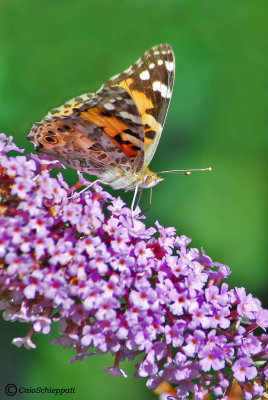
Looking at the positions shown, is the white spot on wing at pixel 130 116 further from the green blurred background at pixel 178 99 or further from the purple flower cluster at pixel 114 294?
the green blurred background at pixel 178 99

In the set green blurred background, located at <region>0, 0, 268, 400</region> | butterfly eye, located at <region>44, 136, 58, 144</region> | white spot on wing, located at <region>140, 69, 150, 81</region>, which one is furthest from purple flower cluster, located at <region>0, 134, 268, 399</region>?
green blurred background, located at <region>0, 0, 268, 400</region>

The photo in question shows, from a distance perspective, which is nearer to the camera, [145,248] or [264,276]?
[145,248]

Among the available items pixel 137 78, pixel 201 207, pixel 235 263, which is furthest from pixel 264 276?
pixel 137 78

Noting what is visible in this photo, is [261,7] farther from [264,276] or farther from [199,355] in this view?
[199,355]

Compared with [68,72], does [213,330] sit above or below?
below

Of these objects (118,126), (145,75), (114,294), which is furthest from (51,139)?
(114,294)

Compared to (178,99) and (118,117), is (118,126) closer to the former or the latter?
(118,117)
